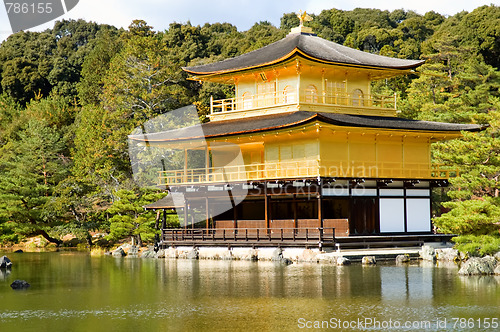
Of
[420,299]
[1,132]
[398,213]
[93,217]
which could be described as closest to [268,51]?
[398,213]

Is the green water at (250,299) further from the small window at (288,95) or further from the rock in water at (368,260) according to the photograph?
the small window at (288,95)

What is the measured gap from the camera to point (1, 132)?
6219 centimetres

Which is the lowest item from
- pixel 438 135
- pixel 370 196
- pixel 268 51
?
pixel 370 196

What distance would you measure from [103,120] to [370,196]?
21985 mm

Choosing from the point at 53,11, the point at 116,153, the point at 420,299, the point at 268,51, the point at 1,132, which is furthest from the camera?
the point at 1,132

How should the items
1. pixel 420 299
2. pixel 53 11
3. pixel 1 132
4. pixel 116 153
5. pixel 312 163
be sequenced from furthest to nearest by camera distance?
pixel 1 132, pixel 116 153, pixel 312 163, pixel 420 299, pixel 53 11

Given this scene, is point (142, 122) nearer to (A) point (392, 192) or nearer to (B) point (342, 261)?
(A) point (392, 192)

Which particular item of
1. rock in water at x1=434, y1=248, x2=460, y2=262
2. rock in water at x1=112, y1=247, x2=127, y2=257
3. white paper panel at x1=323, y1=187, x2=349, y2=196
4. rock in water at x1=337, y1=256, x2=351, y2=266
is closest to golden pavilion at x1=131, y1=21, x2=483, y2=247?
white paper panel at x1=323, y1=187, x2=349, y2=196

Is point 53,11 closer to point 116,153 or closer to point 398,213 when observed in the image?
point 398,213

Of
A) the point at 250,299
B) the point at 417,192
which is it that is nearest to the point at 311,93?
the point at 417,192

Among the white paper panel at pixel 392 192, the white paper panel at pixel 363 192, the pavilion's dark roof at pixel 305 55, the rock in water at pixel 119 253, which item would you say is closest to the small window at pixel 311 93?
the pavilion's dark roof at pixel 305 55

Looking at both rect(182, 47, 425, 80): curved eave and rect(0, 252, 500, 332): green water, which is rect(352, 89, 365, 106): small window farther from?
rect(0, 252, 500, 332): green water

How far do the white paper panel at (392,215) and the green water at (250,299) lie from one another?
6700 millimetres

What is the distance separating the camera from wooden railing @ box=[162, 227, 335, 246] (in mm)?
32062
